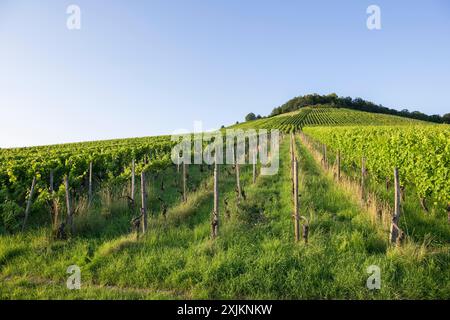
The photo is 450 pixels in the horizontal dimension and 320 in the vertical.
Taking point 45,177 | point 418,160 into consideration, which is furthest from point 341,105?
point 45,177

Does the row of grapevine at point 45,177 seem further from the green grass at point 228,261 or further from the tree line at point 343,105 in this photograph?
the tree line at point 343,105

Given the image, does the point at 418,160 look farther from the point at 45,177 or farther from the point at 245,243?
the point at 45,177

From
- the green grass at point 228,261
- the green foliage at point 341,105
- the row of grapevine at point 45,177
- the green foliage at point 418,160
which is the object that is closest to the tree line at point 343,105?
the green foliage at point 341,105

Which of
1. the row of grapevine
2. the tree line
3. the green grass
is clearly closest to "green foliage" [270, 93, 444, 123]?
the tree line

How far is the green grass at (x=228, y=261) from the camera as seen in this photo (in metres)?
4.45

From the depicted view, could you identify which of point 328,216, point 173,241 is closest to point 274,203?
point 328,216

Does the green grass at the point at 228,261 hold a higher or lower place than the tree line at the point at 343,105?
lower

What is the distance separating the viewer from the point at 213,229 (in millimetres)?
6160

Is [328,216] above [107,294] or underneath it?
above

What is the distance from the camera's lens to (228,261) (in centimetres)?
508

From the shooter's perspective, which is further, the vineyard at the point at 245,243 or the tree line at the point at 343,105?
the tree line at the point at 343,105

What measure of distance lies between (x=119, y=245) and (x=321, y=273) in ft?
12.9
